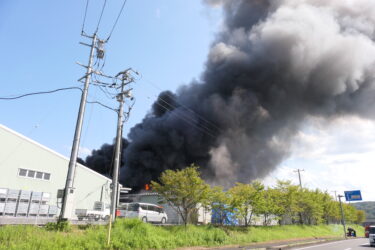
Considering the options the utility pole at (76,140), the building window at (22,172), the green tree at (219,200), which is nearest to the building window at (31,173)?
the building window at (22,172)

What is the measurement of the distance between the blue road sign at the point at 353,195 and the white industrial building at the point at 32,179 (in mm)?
33557

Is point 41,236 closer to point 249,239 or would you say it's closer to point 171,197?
point 171,197

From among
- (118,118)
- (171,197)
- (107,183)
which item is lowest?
(171,197)

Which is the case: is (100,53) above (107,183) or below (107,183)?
above

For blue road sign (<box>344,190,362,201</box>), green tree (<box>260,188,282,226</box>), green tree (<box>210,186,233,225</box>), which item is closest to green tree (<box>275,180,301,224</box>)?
green tree (<box>260,188,282,226</box>)

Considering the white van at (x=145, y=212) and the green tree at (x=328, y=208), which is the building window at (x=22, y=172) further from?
the green tree at (x=328, y=208)

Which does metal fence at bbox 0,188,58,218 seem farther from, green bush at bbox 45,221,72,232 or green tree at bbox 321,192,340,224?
green tree at bbox 321,192,340,224

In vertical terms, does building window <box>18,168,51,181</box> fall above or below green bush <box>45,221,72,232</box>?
above

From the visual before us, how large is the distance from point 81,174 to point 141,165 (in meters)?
21.3

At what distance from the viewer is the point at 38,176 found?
753 inches

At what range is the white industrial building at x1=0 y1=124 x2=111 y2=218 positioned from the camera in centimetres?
1513

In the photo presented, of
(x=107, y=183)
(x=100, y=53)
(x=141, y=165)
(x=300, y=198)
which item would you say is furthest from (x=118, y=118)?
(x=141, y=165)

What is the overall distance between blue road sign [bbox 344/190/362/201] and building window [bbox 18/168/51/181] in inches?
1470

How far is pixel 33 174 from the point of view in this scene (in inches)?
742
